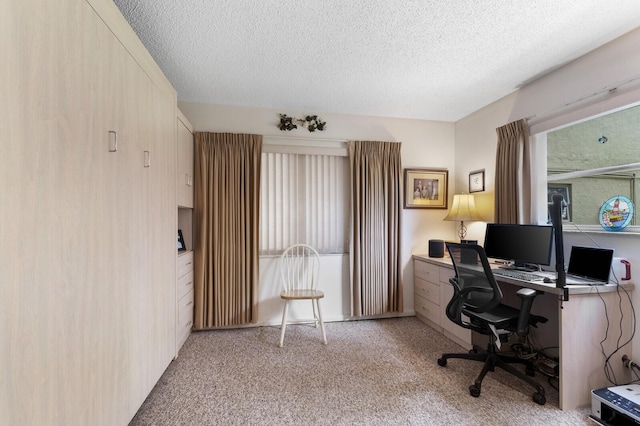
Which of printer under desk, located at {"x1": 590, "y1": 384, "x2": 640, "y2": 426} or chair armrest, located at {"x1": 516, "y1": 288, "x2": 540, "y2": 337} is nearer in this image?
printer under desk, located at {"x1": 590, "y1": 384, "x2": 640, "y2": 426}

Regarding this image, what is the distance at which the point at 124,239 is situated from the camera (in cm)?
146

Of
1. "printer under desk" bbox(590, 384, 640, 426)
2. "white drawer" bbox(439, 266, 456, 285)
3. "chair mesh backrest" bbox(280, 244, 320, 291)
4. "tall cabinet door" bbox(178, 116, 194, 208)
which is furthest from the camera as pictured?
"chair mesh backrest" bbox(280, 244, 320, 291)

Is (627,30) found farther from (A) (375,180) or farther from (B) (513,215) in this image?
(A) (375,180)

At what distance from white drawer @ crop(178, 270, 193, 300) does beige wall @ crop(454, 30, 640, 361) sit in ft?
10.4

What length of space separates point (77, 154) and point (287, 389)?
6.18 feet

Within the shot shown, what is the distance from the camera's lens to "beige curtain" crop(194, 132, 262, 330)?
117 inches

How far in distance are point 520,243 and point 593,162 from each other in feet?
2.68

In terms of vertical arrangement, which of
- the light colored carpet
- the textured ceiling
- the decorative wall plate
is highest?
the textured ceiling

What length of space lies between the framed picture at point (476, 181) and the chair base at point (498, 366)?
1.74 m

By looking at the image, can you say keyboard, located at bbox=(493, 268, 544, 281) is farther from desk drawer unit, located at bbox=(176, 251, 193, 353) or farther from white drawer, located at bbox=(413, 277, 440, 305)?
desk drawer unit, located at bbox=(176, 251, 193, 353)

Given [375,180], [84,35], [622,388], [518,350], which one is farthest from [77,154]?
[518,350]

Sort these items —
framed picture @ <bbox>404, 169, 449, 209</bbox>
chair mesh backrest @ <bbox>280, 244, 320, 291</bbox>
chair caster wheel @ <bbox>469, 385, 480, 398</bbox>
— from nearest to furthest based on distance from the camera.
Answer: chair caster wheel @ <bbox>469, 385, 480, 398</bbox> < chair mesh backrest @ <bbox>280, 244, 320, 291</bbox> < framed picture @ <bbox>404, 169, 449, 209</bbox>

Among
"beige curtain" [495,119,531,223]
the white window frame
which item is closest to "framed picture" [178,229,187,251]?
the white window frame

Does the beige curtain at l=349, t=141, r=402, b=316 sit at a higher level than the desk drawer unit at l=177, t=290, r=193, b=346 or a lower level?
higher
